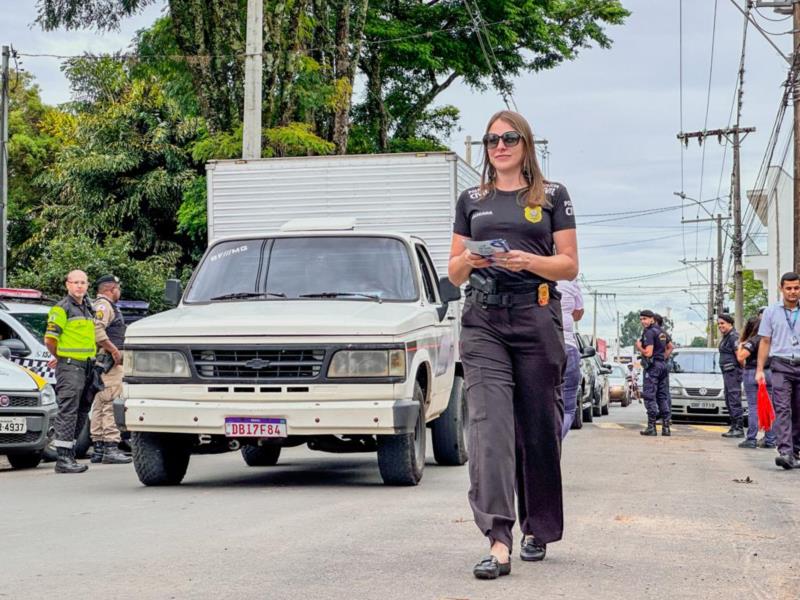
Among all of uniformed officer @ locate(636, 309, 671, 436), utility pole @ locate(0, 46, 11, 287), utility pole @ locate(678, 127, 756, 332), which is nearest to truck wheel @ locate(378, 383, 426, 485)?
uniformed officer @ locate(636, 309, 671, 436)

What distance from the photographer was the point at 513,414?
5.97m

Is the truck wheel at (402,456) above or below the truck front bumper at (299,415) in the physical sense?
below

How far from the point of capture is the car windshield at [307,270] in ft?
34.2

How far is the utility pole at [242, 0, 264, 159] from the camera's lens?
21625 mm

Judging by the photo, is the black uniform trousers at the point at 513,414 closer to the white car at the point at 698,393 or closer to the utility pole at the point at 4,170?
the white car at the point at 698,393

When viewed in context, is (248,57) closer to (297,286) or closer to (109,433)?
(109,433)

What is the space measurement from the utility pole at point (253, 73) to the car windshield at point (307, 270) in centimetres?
1089

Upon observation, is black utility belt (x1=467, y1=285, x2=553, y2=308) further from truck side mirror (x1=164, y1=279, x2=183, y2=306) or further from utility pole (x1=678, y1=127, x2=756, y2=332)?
utility pole (x1=678, y1=127, x2=756, y2=332)

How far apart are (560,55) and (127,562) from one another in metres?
31.9

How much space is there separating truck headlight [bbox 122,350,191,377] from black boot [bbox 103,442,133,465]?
4133mm

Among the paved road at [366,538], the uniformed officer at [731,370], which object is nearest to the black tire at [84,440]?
the paved road at [366,538]

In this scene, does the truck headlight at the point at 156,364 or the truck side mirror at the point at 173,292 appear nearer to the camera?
the truck headlight at the point at 156,364

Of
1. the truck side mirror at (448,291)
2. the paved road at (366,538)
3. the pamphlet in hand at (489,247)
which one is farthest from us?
the truck side mirror at (448,291)

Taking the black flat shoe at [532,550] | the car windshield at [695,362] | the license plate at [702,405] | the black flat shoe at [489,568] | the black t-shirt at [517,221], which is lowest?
the license plate at [702,405]
